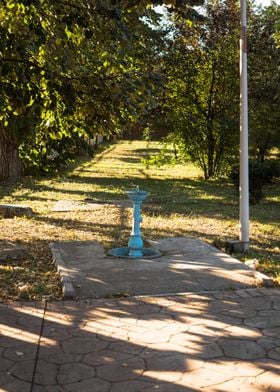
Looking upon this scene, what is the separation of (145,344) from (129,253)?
3242mm

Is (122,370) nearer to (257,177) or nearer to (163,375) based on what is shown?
(163,375)

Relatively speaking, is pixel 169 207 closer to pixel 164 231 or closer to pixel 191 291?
pixel 164 231

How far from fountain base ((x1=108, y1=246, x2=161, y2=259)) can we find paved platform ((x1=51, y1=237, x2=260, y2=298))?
116mm

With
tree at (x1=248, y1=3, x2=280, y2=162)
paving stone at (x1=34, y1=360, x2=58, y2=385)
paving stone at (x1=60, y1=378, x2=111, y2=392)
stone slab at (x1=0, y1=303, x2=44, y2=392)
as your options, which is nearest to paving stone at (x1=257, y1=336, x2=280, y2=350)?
paving stone at (x1=60, y1=378, x2=111, y2=392)

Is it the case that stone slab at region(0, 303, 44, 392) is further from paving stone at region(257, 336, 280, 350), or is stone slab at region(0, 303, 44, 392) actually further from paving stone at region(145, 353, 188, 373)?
paving stone at region(257, 336, 280, 350)

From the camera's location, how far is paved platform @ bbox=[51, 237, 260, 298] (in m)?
5.82

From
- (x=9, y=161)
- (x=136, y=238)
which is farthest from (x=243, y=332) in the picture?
(x=9, y=161)

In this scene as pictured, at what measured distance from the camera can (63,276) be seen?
6.15 m

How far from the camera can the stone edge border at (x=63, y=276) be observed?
555 cm

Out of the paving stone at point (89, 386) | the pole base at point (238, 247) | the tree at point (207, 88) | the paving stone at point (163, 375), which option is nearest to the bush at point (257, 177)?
the tree at point (207, 88)

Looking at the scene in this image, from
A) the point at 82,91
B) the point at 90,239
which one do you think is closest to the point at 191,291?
the point at 82,91

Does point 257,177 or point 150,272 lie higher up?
point 257,177

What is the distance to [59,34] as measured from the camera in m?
6.67

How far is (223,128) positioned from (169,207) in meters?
7.98
